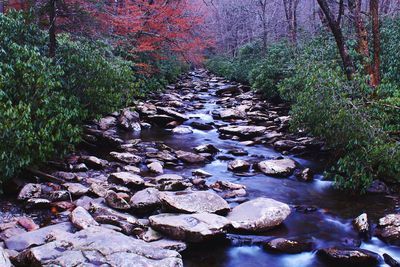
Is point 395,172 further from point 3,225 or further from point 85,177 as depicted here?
point 3,225

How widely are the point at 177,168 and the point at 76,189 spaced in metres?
2.75

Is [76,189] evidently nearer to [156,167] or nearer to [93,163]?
[93,163]

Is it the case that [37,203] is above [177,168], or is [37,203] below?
above

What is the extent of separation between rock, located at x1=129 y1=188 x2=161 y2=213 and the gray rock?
8.65 ft

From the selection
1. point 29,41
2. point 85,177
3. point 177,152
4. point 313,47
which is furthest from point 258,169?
point 313,47

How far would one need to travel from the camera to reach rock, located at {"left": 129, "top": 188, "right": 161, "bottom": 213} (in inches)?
238

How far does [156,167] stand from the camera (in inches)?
334

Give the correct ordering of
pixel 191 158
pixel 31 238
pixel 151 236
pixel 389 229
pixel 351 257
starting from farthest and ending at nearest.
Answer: pixel 191 158, pixel 389 229, pixel 151 236, pixel 351 257, pixel 31 238

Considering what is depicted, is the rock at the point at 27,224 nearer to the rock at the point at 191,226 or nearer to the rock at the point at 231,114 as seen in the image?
the rock at the point at 191,226

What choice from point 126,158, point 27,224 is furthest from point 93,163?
point 27,224

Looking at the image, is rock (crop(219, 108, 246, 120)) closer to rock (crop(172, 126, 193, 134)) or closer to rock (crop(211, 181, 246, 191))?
rock (crop(172, 126, 193, 134))

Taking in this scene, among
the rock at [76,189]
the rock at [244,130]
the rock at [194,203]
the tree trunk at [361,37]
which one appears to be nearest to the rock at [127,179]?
the rock at [76,189]

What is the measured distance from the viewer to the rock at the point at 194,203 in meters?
5.86

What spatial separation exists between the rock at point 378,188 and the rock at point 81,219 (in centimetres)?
504
